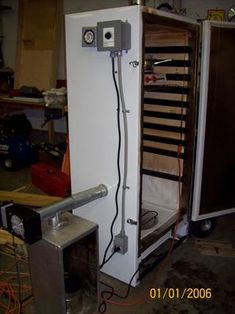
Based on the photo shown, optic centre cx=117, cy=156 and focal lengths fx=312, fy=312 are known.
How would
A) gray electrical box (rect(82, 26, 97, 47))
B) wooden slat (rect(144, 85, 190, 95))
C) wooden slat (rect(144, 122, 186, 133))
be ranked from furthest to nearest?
wooden slat (rect(144, 122, 186, 133)) < wooden slat (rect(144, 85, 190, 95)) < gray electrical box (rect(82, 26, 97, 47))

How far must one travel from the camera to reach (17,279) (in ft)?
6.77

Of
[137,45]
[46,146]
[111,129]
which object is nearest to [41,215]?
[111,129]

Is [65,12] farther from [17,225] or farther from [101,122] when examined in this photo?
[17,225]

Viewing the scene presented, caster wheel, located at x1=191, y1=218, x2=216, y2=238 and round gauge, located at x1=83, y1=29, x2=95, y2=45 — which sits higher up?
round gauge, located at x1=83, y1=29, x2=95, y2=45

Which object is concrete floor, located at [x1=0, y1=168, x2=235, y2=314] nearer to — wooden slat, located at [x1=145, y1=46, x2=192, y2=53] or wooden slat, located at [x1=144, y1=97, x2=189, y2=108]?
wooden slat, located at [x1=144, y1=97, x2=189, y2=108]

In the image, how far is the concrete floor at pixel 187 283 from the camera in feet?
5.95

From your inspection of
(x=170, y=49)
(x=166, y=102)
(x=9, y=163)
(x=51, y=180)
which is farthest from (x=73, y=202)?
(x=9, y=163)

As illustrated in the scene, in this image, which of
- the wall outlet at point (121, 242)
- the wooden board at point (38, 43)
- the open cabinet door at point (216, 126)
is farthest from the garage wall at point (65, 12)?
the wall outlet at point (121, 242)

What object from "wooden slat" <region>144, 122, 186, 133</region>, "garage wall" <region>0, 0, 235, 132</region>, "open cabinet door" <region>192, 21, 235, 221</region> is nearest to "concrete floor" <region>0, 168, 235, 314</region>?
"open cabinet door" <region>192, 21, 235, 221</region>

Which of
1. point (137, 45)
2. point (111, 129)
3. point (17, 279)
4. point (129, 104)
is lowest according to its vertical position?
point (17, 279)

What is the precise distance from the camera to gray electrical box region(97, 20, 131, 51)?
151cm

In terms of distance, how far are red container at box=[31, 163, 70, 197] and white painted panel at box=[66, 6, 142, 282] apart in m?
0.96

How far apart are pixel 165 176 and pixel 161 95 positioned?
0.63 metres

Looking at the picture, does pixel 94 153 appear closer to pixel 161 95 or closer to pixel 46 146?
pixel 161 95
